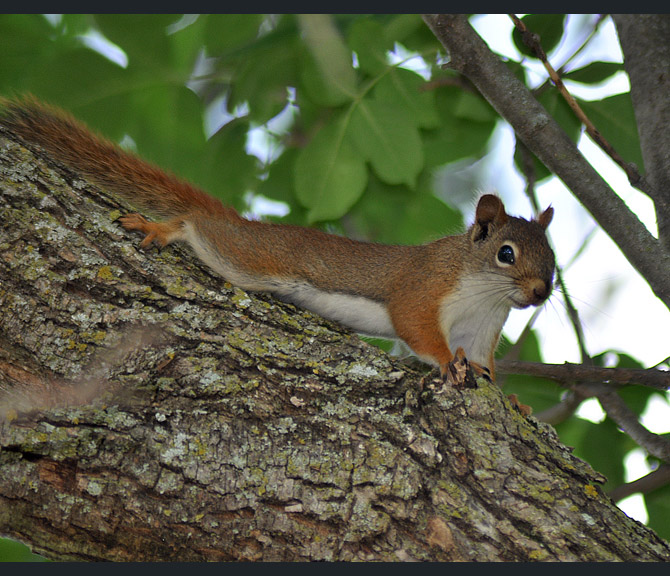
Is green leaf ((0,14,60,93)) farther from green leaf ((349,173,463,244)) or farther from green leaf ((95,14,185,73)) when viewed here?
green leaf ((349,173,463,244))

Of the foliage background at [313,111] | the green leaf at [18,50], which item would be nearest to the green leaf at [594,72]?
the foliage background at [313,111]

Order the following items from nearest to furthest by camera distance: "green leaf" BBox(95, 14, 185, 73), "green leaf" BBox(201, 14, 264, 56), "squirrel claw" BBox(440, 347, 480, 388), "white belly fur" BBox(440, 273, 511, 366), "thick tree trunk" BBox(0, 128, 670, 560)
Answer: "thick tree trunk" BBox(0, 128, 670, 560), "squirrel claw" BBox(440, 347, 480, 388), "green leaf" BBox(95, 14, 185, 73), "green leaf" BBox(201, 14, 264, 56), "white belly fur" BBox(440, 273, 511, 366)

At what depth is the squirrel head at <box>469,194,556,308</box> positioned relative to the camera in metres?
3.15

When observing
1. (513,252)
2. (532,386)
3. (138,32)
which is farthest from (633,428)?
(138,32)

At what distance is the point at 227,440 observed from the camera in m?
2.03

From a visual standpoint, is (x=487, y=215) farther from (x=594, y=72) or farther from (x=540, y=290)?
(x=594, y=72)

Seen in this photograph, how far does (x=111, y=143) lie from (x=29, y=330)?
120 centimetres

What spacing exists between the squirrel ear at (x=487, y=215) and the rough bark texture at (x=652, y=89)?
77 cm

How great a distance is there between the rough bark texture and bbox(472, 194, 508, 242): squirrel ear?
77 cm

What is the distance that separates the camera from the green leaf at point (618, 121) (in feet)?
9.53

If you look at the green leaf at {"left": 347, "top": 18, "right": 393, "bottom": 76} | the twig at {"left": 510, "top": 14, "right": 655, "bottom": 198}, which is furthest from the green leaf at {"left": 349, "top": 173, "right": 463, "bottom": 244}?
the twig at {"left": 510, "top": 14, "right": 655, "bottom": 198}

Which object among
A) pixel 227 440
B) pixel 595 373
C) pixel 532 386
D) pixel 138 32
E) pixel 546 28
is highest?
pixel 546 28

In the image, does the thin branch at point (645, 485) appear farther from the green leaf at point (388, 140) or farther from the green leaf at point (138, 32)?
the green leaf at point (138, 32)

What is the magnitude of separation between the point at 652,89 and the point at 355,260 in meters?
1.51
